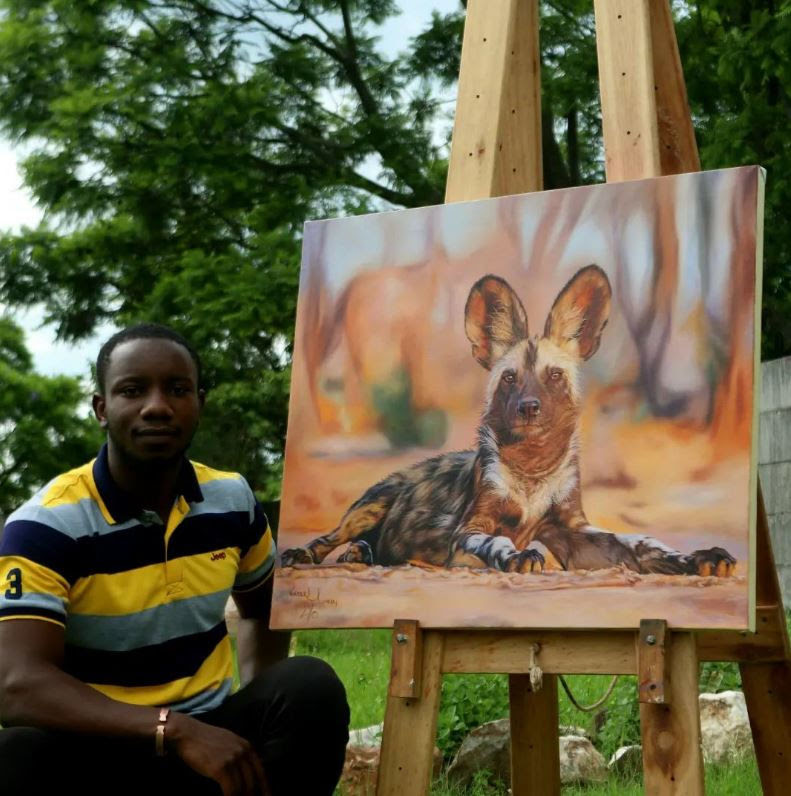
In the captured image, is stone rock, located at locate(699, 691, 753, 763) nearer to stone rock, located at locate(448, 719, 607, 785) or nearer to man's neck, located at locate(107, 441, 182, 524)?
stone rock, located at locate(448, 719, 607, 785)

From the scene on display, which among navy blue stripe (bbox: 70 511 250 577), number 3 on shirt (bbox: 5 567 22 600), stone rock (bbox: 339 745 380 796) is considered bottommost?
stone rock (bbox: 339 745 380 796)

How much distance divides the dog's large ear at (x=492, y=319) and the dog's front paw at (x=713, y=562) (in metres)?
0.65

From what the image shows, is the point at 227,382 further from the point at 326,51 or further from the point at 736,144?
the point at 736,144

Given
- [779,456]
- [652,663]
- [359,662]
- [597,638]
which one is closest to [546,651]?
[597,638]

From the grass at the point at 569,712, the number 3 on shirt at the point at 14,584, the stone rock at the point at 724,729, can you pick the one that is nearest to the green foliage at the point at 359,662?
the grass at the point at 569,712

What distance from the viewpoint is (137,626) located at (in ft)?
8.91

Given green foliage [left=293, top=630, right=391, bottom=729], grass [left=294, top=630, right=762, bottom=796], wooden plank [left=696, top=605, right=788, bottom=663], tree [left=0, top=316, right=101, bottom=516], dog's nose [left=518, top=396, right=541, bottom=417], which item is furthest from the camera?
tree [left=0, top=316, right=101, bottom=516]

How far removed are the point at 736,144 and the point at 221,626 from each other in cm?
648

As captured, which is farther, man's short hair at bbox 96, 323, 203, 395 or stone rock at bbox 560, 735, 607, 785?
stone rock at bbox 560, 735, 607, 785

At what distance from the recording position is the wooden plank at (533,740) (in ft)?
11.3

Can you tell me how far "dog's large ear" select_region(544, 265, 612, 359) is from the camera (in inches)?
120

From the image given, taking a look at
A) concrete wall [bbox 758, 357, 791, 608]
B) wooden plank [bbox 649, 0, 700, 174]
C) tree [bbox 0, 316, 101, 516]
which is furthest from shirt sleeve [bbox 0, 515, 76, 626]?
tree [bbox 0, 316, 101, 516]

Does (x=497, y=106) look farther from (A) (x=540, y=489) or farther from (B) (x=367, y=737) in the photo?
(B) (x=367, y=737)

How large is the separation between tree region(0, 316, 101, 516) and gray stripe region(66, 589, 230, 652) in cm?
1497
